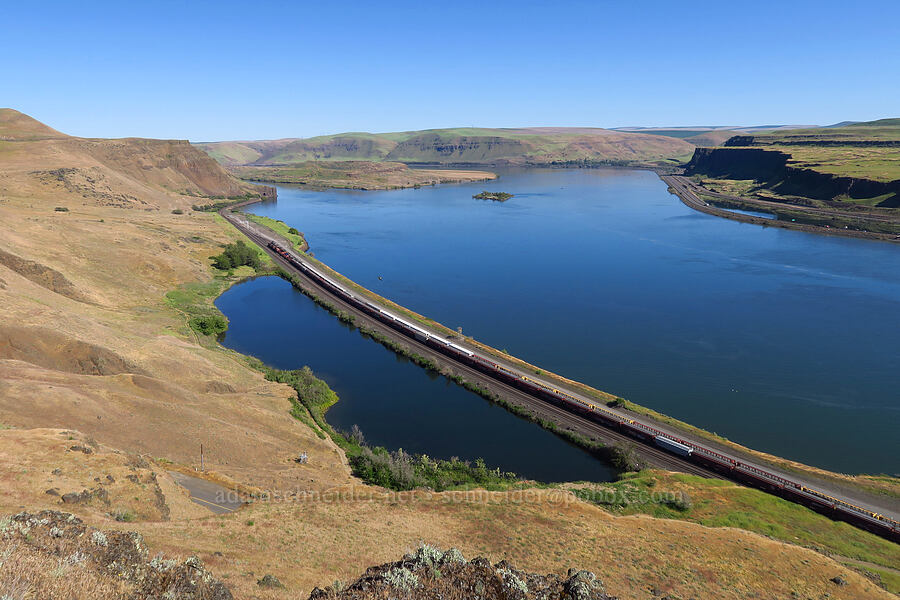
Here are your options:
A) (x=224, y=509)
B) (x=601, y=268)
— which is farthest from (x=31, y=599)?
(x=601, y=268)

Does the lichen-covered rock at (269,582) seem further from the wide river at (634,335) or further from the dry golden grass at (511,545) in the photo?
the wide river at (634,335)

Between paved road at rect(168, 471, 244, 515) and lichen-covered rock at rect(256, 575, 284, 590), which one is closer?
lichen-covered rock at rect(256, 575, 284, 590)

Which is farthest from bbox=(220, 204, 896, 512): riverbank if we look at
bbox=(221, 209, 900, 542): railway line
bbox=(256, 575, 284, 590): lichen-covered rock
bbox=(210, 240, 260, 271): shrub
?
bbox=(210, 240, 260, 271): shrub

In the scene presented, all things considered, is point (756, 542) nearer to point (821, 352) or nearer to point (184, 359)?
point (821, 352)

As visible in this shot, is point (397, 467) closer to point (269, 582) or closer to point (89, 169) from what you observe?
point (269, 582)

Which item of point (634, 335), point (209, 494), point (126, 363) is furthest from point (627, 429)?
point (126, 363)

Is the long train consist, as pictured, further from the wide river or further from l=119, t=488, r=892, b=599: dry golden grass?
l=119, t=488, r=892, b=599: dry golden grass

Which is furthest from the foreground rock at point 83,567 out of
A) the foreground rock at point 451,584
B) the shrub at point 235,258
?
the shrub at point 235,258
